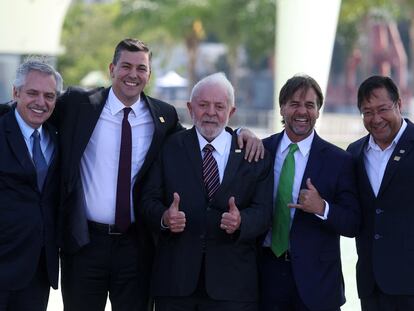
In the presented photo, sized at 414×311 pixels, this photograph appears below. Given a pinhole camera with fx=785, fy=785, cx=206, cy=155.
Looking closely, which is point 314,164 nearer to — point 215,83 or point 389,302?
point 215,83

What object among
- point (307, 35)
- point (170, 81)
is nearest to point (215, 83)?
point (307, 35)

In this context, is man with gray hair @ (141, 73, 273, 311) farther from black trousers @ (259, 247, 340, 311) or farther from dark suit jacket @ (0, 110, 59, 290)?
dark suit jacket @ (0, 110, 59, 290)

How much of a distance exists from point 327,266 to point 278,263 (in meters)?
0.28

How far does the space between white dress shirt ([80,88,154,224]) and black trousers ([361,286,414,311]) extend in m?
1.53

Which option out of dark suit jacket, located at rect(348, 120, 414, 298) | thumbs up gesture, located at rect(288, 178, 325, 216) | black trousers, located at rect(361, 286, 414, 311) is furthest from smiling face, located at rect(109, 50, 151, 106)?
black trousers, located at rect(361, 286, 414, 311)

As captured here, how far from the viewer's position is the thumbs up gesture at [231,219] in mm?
4238

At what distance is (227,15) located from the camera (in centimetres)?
3578

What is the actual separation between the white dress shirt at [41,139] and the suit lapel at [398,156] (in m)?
1.96

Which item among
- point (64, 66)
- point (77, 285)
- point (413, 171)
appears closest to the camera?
point (413, 171)

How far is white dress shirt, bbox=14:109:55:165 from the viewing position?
15.0 ft

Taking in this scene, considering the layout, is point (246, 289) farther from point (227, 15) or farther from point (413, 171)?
point (227, 15)

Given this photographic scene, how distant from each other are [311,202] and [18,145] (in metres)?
1.69

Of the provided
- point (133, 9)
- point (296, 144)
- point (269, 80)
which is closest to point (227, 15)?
point (133, 9)

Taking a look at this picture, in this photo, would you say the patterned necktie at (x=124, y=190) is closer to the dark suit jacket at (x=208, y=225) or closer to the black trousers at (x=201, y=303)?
the dark suit jacket at (x=208, y=225)
